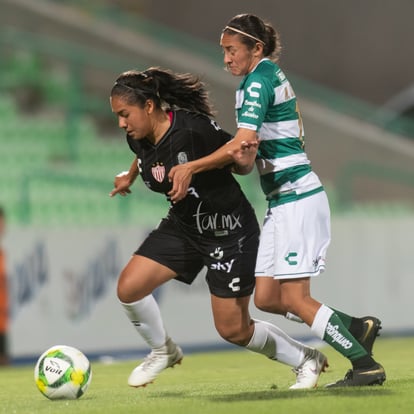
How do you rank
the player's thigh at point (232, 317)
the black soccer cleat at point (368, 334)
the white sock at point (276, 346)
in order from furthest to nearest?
the white sock at point (276, 346)
the player's thigh at point (232, 317)
the black soccer cleat at point (368, 334)

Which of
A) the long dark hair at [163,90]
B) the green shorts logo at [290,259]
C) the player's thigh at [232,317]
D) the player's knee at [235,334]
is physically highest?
the long dark hair at [163,90]

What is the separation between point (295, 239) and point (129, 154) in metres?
11.6

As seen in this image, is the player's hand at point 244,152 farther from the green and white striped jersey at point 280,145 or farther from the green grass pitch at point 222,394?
the green grass pitch at point 222,394

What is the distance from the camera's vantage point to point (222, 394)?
23.7 feet

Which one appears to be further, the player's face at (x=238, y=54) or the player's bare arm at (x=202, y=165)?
the player's face at (x=238, y=54)

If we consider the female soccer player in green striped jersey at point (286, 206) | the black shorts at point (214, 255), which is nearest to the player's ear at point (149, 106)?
the female soccer player in green striped jersey at point (286, 206)

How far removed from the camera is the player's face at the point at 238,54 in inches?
269

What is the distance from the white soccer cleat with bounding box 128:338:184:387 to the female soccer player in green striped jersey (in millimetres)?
902

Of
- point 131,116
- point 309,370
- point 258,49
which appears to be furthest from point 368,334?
point 131,116

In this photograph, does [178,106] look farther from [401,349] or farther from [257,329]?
[401,349]

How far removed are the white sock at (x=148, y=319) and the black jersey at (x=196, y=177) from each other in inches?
21.7

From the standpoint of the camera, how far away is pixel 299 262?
22.3 ft

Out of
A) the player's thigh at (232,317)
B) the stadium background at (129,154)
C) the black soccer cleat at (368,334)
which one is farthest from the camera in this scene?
the stadium background at (129,154)

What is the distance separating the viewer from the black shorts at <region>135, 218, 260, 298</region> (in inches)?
287
